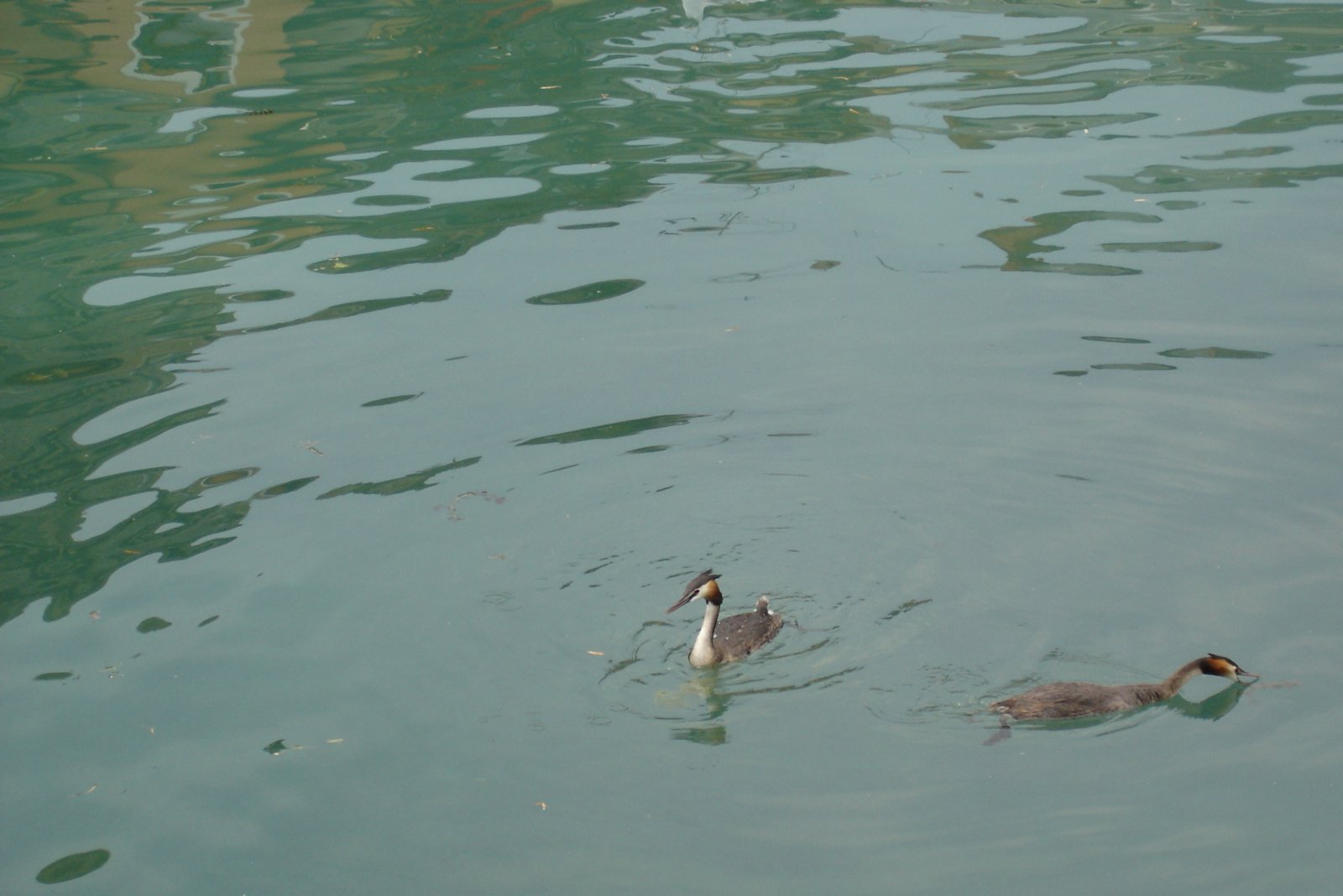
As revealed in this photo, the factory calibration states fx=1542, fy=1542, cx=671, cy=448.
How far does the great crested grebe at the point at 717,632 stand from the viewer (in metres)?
7.27

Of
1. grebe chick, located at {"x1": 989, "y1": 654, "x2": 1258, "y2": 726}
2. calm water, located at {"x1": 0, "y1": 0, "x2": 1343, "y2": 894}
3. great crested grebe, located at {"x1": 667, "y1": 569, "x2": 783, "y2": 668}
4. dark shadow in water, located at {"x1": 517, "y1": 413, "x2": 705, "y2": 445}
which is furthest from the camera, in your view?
dark shadow in water, located at {"x1": 517, "y1": 413, "x2": 705, "y2": 445}

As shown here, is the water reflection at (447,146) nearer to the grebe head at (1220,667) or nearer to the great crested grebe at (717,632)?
the great crested grebe at (717,632)

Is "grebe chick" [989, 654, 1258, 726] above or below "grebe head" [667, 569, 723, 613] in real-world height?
below

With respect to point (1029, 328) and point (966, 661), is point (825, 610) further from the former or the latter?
point (1029, 328)

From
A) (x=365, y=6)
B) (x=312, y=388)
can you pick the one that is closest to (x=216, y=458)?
(x=312, y=388)

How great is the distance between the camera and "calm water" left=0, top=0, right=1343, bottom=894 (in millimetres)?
6441

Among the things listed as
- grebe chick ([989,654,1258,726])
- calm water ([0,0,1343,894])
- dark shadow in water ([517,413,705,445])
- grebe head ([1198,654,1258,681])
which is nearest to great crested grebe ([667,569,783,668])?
calm water ([0,0,1343,894])

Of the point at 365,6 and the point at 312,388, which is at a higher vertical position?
the point at 365,6

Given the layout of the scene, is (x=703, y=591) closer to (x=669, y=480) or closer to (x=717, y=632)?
(x=717, y=632)

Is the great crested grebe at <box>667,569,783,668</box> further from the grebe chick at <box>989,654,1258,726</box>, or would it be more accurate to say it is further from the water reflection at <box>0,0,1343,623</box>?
the water reflection at <box>0,0,1343,623</box>

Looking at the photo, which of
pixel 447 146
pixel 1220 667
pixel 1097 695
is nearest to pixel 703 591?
pixel 1097 695

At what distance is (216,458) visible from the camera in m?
9.49

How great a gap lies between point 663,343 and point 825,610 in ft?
12.0

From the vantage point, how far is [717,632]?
23.9 feet
